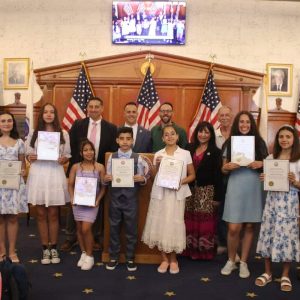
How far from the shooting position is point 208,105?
261 inches

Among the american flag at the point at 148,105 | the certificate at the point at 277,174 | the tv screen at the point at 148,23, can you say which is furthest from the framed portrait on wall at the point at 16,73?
the certificate at the point at 277,174

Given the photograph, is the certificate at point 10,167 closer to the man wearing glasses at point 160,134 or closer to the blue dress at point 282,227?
the man wearing glasses at point 160,134

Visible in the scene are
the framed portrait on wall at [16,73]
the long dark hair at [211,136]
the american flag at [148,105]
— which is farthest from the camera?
the framed portrait on wall at [16,73]

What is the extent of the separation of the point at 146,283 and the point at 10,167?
5.31 feet

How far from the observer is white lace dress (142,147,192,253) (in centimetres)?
380

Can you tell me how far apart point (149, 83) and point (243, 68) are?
1.76 meters

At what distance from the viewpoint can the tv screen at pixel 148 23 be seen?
7.15 meters

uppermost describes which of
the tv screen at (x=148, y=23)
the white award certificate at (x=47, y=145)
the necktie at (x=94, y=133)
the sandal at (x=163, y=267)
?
the tv screen at (x=148, y=23)

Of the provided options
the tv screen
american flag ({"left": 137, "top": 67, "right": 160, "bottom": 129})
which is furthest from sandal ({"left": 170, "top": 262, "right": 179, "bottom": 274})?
the tv screen

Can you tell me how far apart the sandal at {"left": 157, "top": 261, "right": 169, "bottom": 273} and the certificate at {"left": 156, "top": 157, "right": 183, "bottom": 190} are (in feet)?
2.46

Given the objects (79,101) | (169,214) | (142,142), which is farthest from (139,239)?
(79,101)

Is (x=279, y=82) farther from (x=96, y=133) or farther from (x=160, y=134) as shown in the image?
(x=96, y=133)

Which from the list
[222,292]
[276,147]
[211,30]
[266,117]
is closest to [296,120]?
[266,117]

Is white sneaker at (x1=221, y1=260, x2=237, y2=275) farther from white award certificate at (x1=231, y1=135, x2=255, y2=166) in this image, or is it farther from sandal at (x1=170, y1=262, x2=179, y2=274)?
white award certificate at (x1=231, y1=135, x2=255, y2=166)
